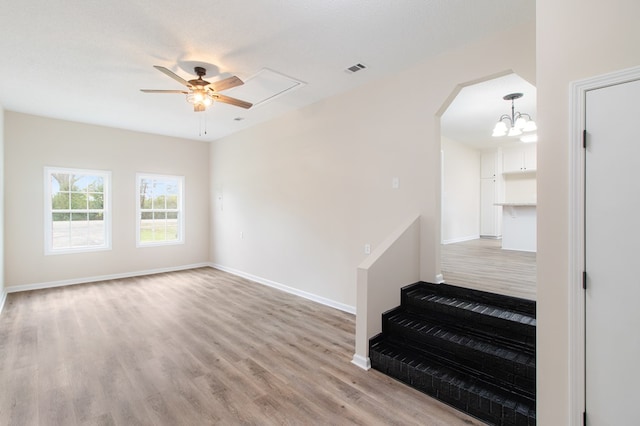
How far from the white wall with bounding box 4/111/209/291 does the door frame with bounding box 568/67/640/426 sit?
6.97 meters

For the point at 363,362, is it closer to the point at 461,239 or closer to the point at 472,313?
the point at 472,313

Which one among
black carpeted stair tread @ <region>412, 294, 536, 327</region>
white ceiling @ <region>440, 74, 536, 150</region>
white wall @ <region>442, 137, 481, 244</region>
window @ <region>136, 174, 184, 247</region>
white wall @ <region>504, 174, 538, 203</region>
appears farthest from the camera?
white wall @ <region>504, 174, 538, 203</region>

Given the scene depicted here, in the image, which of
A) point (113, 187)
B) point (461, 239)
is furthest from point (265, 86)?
point (461, 239)

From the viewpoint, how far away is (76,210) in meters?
5.68

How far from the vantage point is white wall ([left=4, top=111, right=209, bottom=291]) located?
5.08m

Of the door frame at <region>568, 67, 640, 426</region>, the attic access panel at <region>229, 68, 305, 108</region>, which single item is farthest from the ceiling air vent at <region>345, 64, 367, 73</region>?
the door frame at <region>568, 67, 640, 426</region>

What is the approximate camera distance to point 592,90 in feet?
5.39

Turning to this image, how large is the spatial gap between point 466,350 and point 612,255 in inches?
49.4

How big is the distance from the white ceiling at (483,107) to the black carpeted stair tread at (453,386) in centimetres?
280

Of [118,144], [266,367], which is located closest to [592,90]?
[266,367]

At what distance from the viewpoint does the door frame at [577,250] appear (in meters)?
1.66

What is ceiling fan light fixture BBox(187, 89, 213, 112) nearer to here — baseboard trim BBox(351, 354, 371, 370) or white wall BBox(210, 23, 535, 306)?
white wall BBox(210, 23, 535, 306)

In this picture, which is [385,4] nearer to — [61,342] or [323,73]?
[323,73]

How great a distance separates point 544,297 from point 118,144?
23.4 feet
